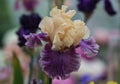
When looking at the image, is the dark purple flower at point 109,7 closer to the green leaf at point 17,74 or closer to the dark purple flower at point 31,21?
the dark purple flower at point 31,21

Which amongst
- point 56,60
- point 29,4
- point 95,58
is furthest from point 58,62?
point 95,58

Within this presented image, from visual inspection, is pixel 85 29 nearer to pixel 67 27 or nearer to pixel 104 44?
pixel 67 27

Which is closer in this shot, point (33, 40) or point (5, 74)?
point (33, 40)

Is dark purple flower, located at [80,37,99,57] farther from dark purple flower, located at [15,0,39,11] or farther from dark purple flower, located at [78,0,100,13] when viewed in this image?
dark purple flower, located at [15,0,39,11]

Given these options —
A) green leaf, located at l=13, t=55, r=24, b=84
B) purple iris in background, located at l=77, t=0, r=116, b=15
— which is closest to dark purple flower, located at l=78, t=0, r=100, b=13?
purple iris in background, located at l=77, t=0, r=116, b=15

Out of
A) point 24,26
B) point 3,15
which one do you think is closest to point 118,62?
point 24,26

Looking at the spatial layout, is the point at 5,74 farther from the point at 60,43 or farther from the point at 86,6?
the point at 60,43

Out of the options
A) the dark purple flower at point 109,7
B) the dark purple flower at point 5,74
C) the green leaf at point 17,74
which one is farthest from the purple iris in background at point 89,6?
the dark purple flower at point 5,74
